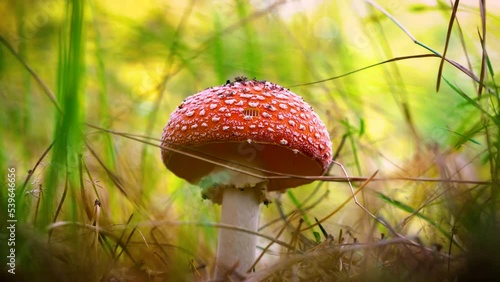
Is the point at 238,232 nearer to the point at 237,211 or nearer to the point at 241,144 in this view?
the point at 237,211

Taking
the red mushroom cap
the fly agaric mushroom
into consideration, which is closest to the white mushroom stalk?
the fly agaric mushroom

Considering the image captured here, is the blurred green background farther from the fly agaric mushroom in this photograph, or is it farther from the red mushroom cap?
the red mushroom cap

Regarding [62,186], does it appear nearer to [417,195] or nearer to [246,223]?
[246,223]

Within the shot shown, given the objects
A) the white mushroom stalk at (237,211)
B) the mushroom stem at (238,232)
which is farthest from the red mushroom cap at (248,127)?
the mushroom stem at (238,232)

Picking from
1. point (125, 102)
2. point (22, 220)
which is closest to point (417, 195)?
point (22, 220)

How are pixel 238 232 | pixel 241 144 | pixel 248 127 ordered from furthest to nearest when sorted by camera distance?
pixel 238 232
pixel 241 144
pixel 248 127

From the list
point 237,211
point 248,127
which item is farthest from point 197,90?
point 248,127

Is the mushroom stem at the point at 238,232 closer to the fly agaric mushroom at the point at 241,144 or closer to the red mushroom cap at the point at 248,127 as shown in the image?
the fly agaric mushroom at the point at 241,144
